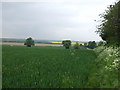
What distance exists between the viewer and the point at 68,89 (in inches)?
343

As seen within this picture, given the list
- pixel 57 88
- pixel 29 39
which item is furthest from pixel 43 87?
pixel 29 39

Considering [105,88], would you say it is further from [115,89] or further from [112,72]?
[112,72]

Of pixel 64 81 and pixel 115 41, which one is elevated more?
pixel 115 41

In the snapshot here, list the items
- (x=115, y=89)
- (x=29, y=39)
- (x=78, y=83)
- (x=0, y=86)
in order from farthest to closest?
(x=29, y=39) → (x=78, y=83) → (x=0, y=86) → (x=115, y=89)

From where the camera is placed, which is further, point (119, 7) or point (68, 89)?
point (119, 7)

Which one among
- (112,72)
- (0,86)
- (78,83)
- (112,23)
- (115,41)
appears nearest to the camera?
(0,86)

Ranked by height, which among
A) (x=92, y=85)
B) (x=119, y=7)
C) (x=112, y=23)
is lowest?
(x=92, y=85)

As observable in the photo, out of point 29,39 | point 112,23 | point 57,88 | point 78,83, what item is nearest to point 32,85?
point 57,88

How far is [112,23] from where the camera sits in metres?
14.2

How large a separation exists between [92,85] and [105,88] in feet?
3.28

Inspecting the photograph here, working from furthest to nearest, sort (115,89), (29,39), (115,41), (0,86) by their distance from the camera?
(29,39) → (115,41) → (0,86) → (115,89)

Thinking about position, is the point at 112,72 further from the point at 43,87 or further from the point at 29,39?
the point at 29,39

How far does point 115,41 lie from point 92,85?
6.77 m

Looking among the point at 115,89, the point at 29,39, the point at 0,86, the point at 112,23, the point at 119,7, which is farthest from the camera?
the point at 29,39
